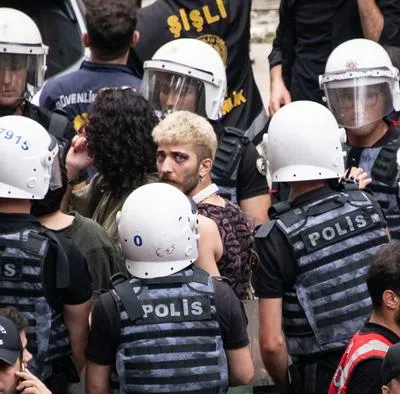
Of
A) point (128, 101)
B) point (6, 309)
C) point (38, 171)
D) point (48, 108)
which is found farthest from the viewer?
point (48, 108)

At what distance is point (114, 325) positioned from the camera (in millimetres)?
5699

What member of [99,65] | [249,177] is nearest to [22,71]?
[99,65]

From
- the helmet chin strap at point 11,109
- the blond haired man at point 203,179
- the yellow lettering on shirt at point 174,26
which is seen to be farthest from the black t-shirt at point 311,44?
the blond haired man at point 203,179

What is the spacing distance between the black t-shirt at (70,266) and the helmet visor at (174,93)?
183 centimetres

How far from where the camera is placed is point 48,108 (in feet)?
26.0

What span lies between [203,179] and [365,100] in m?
1.39

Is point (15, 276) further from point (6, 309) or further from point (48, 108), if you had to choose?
point (48, 108)

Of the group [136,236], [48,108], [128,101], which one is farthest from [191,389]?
[48,108]

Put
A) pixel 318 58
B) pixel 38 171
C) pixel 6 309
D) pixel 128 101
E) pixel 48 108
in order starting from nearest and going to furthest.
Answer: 1. pixel 6 309
2. pixel 38 171
3. pixel 128 101
4. pixel 48 108
5. pixel 318 58

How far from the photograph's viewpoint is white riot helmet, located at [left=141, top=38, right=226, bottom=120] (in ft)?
25.0

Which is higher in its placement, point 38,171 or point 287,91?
point 38,171

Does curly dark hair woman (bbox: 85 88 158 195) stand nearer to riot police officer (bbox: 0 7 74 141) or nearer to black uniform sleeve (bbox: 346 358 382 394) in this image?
riot police officer (bbox: 0 7 74 141)

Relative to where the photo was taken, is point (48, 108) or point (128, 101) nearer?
point (128, 101)

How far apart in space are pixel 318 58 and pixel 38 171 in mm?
3608
